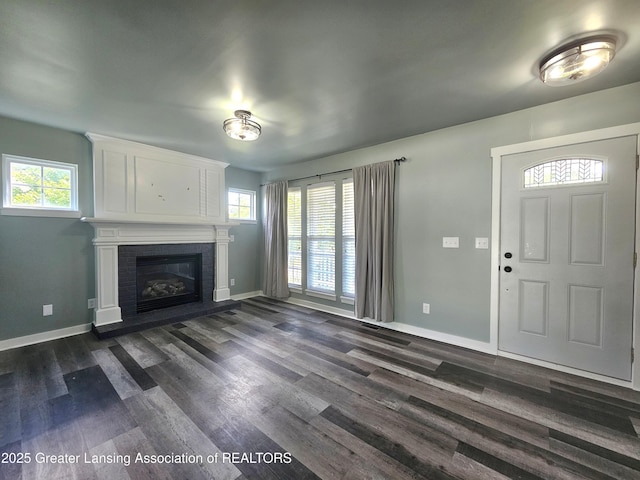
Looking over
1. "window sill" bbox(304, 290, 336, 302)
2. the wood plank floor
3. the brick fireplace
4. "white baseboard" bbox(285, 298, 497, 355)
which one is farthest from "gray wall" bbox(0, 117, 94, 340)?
"white baseboard" bbox(285, 298, 497, 355)

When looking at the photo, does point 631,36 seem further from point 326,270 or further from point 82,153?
point 82,153

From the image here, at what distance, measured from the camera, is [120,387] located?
7.35 ft

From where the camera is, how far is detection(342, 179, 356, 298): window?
4098 millimetres

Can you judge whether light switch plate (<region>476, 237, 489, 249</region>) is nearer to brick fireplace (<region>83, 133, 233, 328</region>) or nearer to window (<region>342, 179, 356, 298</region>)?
window (<region>342, 179, 356, 298</region>)

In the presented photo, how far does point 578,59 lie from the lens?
5.74ft

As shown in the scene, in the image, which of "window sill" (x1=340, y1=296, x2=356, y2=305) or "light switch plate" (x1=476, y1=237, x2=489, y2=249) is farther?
"window sill" (x1=340, y1=296, x2=356, y2=305)

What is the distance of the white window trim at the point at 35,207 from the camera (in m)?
2.95

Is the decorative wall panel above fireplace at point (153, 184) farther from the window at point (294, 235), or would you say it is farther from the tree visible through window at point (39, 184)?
the window at point (294, 235)

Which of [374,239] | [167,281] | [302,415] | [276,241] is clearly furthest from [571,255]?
[167,281]

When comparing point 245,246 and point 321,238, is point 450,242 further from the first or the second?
point 245,246

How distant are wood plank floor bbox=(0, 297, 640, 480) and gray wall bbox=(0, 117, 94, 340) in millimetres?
431

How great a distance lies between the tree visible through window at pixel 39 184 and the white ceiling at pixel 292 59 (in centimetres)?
53

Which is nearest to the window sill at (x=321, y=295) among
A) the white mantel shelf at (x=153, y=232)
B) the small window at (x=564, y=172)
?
the white mantel shelf at (x=153, y=232)

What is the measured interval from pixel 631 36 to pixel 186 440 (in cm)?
383
